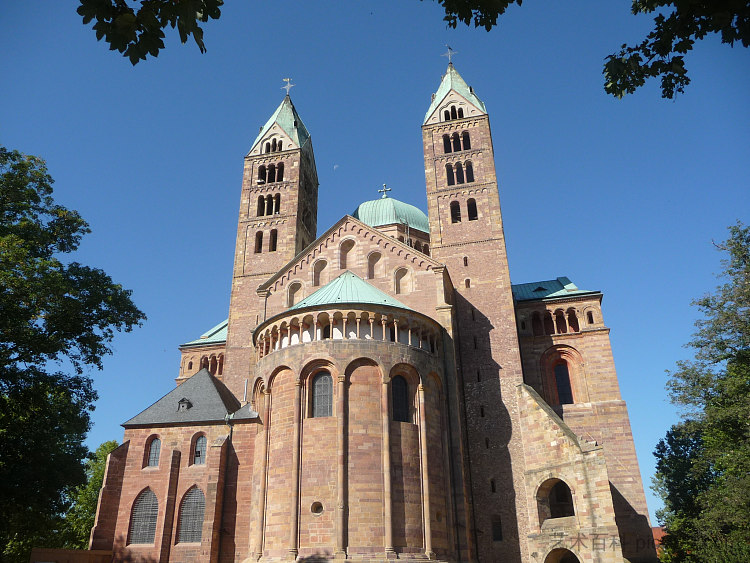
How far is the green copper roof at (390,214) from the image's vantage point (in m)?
50.4

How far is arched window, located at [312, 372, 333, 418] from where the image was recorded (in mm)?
25328

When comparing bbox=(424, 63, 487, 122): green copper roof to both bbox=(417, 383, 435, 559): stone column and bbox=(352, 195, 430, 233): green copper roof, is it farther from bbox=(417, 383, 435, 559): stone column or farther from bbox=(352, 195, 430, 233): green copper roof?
bbox=(417, 383, 435, 559): stone column

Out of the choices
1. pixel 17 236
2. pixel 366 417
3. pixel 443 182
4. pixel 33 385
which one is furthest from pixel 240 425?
pixel 443 182

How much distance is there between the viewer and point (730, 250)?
28.4 metres

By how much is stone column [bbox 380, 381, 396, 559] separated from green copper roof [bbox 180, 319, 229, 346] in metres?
19.9

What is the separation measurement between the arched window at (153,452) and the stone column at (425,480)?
13952 mm

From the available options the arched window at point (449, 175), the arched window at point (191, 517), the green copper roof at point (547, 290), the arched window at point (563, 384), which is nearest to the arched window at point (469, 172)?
the arched window at point (449, 175)

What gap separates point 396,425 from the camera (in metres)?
25.1

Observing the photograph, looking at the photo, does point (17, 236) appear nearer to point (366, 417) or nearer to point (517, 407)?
point (366, 417)

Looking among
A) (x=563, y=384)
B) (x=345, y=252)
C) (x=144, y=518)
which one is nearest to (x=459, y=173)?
(x=345, y=252)

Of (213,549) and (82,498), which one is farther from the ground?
(82,498)

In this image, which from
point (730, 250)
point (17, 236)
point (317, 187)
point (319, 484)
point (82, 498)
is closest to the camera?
point (17, 236)

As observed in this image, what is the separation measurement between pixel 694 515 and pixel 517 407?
1989cm

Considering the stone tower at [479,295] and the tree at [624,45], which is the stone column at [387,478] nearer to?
the stone tower at [479,295]
